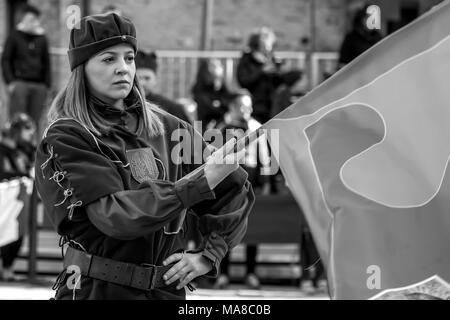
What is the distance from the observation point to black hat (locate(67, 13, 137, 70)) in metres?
3.77

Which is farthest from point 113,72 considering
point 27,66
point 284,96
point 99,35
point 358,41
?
point 27,66

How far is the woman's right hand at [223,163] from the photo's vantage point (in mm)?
3543

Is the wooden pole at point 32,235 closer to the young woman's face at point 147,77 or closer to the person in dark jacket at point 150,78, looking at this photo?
the person in dark jacket at point 150,78

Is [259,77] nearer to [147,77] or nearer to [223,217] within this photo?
[147,77]

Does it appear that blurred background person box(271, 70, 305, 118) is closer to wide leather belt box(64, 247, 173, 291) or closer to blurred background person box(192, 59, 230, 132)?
blurred background person box(192, 59, 230, 132)

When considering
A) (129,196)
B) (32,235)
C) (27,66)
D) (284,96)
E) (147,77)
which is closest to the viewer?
(129,196)

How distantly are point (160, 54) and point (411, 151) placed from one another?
488 inches

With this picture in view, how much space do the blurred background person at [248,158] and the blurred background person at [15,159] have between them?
82.3 inches

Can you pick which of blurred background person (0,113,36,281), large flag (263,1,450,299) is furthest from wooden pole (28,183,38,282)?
large flag (263,1,450,299)

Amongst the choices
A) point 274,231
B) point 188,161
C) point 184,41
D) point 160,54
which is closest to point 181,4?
point 184,41

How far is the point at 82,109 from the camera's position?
378cm

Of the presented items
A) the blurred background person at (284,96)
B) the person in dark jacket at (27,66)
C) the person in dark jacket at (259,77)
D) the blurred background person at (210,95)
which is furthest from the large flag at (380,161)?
the person in dark jacket at (27,66)

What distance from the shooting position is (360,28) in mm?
11773

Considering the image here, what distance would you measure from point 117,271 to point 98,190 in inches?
12.5
